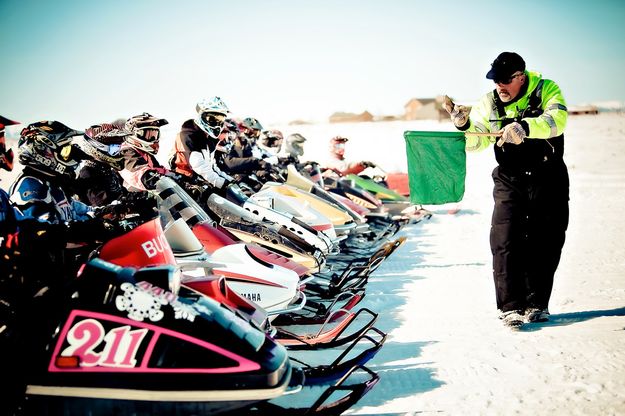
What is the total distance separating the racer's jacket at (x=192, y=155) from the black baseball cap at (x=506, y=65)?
341 cm

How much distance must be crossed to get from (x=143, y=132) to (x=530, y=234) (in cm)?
441

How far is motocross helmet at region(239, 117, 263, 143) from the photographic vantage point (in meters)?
10.1

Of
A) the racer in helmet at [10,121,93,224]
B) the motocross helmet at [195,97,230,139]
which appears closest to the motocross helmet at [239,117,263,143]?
the motocross helmet at [195,97,230,139]

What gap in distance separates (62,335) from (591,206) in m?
11.6

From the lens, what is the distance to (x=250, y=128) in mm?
10227

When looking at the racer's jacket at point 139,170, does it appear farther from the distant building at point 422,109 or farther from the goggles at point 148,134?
the distant building at point 422,109

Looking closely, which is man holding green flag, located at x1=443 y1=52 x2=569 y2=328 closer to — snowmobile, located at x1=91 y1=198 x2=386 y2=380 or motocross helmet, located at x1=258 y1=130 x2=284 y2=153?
snowmobile, located at x1=91 y1=198 x2=386 y2=380

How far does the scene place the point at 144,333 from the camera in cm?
234

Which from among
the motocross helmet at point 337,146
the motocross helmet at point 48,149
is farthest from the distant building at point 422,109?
the motocross helmet at point 48,149

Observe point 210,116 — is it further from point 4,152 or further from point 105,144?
point 4,152

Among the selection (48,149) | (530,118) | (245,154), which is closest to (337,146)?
(245,154)

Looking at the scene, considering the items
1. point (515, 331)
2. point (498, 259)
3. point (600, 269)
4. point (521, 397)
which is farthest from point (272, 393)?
point (600, 269)

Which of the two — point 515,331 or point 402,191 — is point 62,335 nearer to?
point 515,331

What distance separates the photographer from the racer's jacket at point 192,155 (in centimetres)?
618
